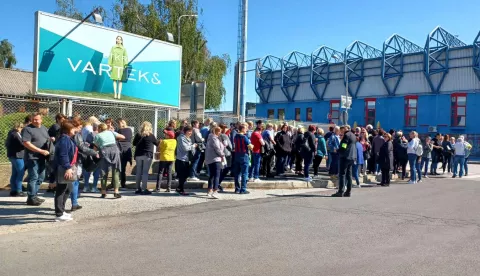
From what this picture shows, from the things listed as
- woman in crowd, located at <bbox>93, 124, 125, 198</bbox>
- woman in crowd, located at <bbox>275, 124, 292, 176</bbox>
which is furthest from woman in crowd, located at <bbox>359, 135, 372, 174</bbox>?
woman in crowd, located at <bbox>93, 124, 125, 198</bbox>

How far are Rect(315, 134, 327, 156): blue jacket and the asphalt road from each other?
16.6 ft

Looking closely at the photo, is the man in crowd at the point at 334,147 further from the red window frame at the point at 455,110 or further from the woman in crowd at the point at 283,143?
the red window frame at the point at 455,110

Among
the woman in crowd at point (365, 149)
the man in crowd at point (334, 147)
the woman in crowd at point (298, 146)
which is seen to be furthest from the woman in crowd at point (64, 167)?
the woman in crowd at point (365, 149)

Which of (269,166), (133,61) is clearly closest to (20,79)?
(133,61)

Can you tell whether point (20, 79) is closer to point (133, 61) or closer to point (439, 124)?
point (133, 61)

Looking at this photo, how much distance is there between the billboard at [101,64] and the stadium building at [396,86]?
2990 cm

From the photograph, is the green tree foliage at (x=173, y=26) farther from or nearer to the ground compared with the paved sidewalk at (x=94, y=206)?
farther from the ground

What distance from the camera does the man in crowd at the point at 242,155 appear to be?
11242 mm

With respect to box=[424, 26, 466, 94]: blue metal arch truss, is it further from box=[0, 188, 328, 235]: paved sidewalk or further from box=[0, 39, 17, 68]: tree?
box=[0, 39, 17, 68]: tree

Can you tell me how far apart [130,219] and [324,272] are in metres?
4.10

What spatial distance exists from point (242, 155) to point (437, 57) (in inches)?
1446

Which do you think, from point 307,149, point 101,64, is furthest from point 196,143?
point 101,64

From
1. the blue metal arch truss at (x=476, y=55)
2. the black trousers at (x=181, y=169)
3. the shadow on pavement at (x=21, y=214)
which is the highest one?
the blue metal arch truss at (x=476, y=55)

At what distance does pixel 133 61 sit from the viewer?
1698 centimetres
